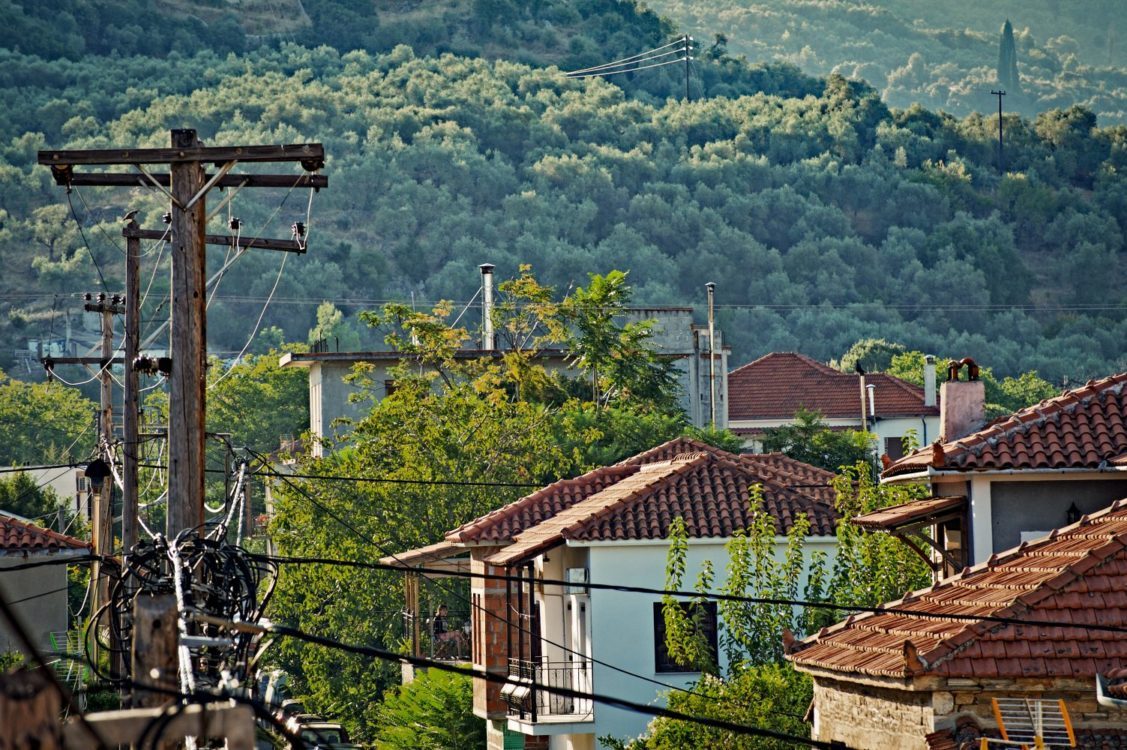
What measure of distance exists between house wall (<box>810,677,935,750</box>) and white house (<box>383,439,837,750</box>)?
944cm

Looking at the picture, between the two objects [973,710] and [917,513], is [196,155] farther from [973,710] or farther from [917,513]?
[917,513]

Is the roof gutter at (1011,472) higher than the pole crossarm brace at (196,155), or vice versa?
the pole crossarm brace at (196,155)

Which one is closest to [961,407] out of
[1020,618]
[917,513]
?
[917,513]

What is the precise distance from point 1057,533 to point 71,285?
149908 millimetres

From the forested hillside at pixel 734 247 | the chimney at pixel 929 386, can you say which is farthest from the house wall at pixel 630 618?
the forested hillside at pixel 734 247

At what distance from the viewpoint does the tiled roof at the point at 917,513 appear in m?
24.7

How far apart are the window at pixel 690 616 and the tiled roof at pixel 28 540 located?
11447mm

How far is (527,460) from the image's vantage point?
164 ft

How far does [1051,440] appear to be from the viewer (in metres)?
23.6

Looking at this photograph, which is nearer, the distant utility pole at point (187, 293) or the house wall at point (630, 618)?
the distant utility pole at point (187, 293)

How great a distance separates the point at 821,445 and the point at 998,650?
37.4 m

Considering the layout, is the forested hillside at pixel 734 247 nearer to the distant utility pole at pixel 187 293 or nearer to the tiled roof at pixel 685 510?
the tiled roof at pixel 685 510

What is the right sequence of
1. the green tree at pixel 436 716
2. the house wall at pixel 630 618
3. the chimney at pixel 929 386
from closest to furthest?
the house wall at pixel 630 618 < the green tree at pixel 436 716 < the chimney at pixel 929 386

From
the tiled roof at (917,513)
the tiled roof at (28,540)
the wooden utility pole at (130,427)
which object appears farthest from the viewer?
the tiled roof at (28,540)
